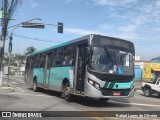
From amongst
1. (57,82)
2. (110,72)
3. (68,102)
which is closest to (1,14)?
(57,82)

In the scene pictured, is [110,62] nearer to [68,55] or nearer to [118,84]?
[118,84]

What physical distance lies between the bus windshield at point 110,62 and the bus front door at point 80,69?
840mm

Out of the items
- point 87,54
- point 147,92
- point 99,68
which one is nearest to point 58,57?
point 87,54

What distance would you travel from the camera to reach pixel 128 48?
1702cm

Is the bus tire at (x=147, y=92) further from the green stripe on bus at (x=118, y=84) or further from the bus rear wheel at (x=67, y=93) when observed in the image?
the green stripe on bus at (x=118, y=84)

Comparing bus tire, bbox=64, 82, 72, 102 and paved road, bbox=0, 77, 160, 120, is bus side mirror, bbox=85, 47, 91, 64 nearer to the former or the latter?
paved road, bbox=0, 77, 160, 120

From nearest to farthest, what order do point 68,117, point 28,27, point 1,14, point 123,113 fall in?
point 68,117, point 123,113, point 1,14, point 28,27

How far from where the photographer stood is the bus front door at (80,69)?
54.1 ft

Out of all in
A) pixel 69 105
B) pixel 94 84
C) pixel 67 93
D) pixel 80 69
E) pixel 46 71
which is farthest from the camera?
pixel 46 71

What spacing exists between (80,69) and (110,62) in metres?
1.65

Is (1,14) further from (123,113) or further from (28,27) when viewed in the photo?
(123,113)

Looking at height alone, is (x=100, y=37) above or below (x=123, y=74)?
above

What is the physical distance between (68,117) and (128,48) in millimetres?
6152

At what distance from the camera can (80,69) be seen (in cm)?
1689
